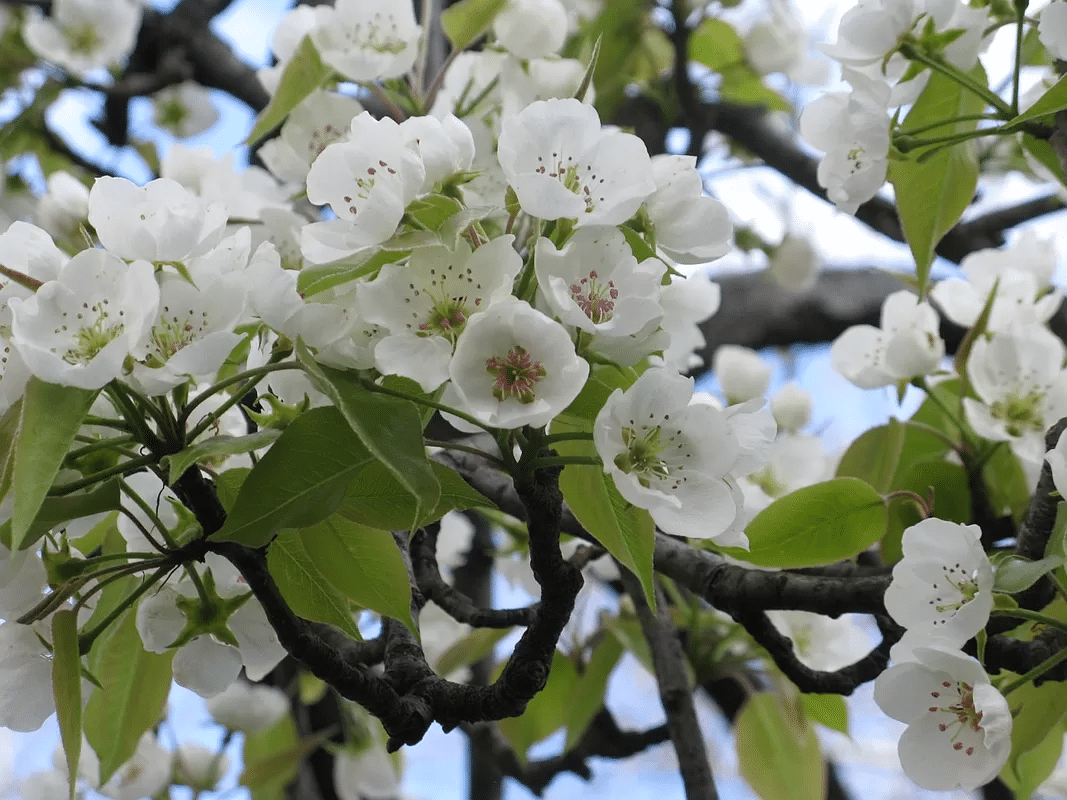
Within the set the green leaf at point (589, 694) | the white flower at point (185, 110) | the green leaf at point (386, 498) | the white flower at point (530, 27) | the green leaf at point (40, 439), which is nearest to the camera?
the green leaf at point (40, 439)

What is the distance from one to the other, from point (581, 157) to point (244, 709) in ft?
3.13

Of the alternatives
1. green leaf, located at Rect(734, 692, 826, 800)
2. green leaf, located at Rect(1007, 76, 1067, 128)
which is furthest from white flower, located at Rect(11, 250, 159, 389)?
green leaf, located at Rect(734, 692, 826, 800)

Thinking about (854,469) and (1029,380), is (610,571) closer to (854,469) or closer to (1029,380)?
(854,469)

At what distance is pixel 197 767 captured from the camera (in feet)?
4.97

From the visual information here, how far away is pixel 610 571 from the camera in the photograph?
120 cm

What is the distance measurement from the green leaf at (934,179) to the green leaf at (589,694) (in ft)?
1.84

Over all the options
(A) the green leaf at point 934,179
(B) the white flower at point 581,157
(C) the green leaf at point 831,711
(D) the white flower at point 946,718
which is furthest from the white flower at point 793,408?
(B) the white flower at point 581,157

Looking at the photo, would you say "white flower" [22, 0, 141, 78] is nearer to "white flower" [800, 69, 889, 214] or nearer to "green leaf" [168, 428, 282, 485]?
"white flower" [800, 69, 889, 214]

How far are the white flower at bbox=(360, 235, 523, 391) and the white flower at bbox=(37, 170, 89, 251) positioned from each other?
0.79 meters

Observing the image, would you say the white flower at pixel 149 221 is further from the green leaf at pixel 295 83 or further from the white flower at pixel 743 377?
the white flower at pixel 743 377

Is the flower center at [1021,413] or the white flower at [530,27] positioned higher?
the white flower at [530,27]

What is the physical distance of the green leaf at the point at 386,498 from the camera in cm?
58

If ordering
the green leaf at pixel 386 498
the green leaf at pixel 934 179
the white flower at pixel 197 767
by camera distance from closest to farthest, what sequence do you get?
Result: the green leaf at pixel 386 498
the green leaf at pixel 934 179
the white flower at pixel 197 767

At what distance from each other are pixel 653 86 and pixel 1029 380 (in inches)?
41.0
